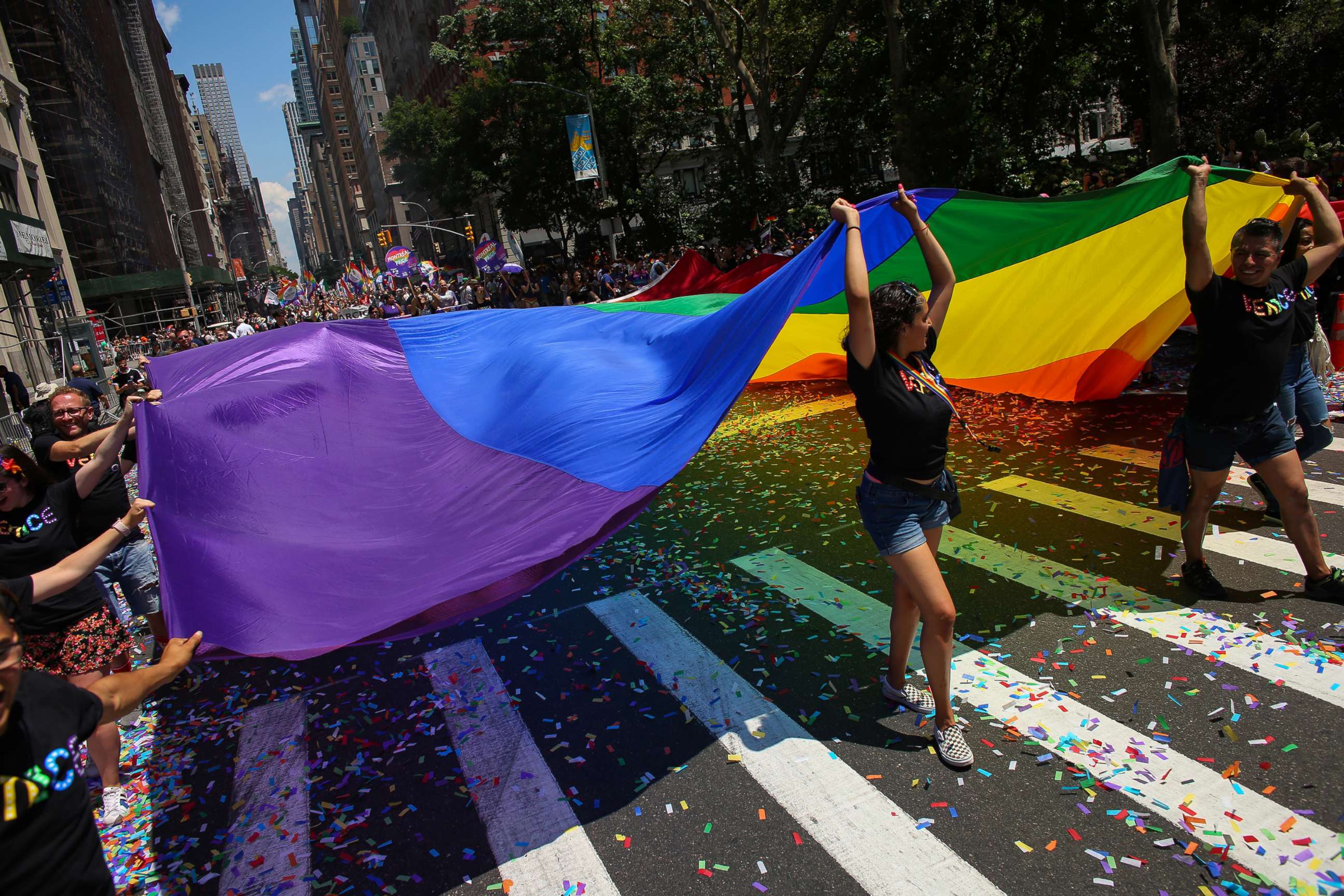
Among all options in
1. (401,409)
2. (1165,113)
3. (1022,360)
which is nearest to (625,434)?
(401,409)

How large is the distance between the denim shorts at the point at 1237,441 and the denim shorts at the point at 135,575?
6287mm

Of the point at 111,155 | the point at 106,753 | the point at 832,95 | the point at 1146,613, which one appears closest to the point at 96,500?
the point at 106,753

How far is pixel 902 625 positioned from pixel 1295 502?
2.34 meters

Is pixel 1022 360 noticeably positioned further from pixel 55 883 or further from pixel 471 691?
pixel 55 883

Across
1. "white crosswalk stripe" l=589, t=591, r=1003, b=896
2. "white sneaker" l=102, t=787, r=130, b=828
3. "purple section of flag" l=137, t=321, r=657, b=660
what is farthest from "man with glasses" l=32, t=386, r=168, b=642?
"white crosswalk stripe" l=589, t=591, r=1003, b=896

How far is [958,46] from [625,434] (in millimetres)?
22622

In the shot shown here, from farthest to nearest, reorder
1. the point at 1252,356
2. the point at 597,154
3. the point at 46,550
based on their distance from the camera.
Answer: the point at 597,154, the point at 1252,356, the point at 46,550

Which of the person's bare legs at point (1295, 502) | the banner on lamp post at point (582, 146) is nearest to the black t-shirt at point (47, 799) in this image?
the person's bare legs at point (1295, 502)

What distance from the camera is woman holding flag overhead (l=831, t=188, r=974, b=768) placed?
11.1 feet

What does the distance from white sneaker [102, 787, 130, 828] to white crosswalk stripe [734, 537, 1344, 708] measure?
3.98 meters

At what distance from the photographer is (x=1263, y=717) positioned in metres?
3.60

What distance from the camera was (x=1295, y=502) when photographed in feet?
13.9

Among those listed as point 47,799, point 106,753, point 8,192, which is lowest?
point 106,753

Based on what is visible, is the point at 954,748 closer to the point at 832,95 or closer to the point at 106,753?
the point at 106,753
